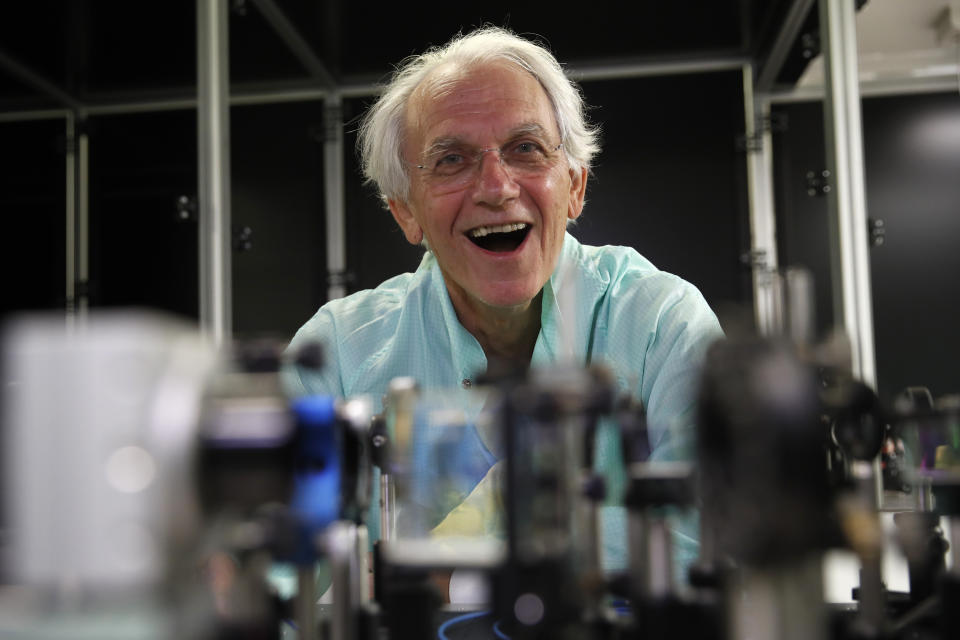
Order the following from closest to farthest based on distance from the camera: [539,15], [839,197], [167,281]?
[839,197], [167,281], [539,15]

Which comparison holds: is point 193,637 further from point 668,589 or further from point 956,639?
point 956,639

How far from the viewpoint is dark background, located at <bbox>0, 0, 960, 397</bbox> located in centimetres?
291

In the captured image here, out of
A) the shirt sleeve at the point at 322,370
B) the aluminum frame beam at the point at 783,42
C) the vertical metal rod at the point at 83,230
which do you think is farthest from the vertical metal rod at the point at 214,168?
the aluminum frame beam at the point at 783,42

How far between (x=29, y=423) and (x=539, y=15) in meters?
2.88

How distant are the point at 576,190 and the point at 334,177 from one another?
192cm

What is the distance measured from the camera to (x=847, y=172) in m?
2.66

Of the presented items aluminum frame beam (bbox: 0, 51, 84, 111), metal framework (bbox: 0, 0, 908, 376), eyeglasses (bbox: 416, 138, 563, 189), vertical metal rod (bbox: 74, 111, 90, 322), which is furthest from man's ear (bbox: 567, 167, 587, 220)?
aluminum frame beam (bbox: 0, 51, 84, 111)

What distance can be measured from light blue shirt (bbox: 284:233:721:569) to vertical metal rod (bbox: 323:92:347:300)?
1.70 m

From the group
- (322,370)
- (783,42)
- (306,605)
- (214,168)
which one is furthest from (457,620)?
(783,42)

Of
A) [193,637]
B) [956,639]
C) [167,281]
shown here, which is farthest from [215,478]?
[167,281]

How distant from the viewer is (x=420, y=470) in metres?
0.81

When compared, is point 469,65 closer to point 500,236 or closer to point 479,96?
point 479,96

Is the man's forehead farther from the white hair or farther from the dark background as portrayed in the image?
the dark background

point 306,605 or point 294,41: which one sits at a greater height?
point 294,41
